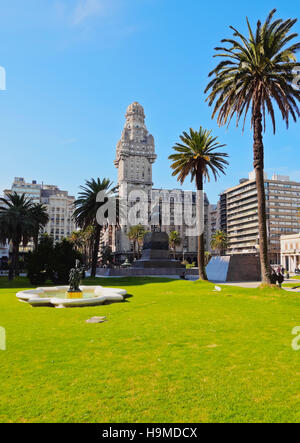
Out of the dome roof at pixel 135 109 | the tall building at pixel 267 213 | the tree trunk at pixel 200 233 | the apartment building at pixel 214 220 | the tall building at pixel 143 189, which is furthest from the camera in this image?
the dome roof at pixel 135 109

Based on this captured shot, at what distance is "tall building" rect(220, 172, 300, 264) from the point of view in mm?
137875

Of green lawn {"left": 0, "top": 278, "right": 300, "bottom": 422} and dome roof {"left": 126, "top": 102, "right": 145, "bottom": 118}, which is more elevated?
dome roof {"left": 126, "top": 102, "right": 145, "bottom": 118}

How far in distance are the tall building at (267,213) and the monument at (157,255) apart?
8980 centimetres

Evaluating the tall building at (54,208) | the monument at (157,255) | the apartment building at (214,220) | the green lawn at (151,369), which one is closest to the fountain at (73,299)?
the green lawn at (151,369)

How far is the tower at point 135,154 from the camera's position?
16612 cm

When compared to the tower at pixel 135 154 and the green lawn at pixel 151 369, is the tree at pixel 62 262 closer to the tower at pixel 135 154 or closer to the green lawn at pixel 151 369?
the green lawn at pixel 151 369

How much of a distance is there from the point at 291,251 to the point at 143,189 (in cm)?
8931

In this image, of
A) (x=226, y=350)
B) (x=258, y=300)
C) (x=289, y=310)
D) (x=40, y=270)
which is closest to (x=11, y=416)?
(x=226, y=350)

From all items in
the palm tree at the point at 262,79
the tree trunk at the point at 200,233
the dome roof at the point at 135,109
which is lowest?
the tree trunk at the point at 200,233

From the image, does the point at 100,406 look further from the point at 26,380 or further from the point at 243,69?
the point at 243,69

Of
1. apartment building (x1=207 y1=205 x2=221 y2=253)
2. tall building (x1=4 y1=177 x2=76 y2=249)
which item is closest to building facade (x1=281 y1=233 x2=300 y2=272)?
apartment building (x1=207 y1=205 x2=221 y2=253)

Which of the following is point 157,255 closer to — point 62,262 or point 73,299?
point 62,262

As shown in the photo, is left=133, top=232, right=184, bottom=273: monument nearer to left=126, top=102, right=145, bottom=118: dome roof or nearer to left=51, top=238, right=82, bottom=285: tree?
left=51, top=238, right=82, bottom=285: tree
